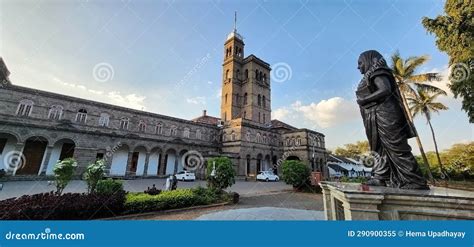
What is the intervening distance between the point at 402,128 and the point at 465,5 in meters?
10.9

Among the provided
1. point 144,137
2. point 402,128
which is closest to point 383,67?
point 402,128

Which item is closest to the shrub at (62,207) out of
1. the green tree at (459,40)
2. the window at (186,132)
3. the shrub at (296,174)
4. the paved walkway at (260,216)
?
the paved walkway at (260,216)

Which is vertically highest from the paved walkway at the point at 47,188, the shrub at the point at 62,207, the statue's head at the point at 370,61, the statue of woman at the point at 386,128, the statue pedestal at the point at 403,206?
the statue's head at the point at 370,61

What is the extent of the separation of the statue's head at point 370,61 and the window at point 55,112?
25341 millimetres

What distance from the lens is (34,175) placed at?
56.5 ft

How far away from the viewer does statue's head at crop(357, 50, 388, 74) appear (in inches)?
145

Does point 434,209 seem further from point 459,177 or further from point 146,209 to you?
point 459,177

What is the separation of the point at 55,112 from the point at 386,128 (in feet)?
85.0

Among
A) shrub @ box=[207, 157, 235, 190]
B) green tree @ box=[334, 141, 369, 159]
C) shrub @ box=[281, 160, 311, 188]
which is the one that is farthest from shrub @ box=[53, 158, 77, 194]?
green tree @ box=[334, 141, 369, 159]

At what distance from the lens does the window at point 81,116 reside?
20419 millimetres

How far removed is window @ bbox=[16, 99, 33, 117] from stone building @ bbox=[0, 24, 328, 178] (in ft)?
0.20

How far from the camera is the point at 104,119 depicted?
72.0 feet

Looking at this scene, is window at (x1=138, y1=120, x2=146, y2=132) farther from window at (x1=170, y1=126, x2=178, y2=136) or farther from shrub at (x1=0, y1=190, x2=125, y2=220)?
shrub at (x1=0, y1=190, x2=125, y2=220)

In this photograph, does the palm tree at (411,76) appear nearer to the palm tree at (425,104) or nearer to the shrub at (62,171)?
the palm tree at (425,104)
